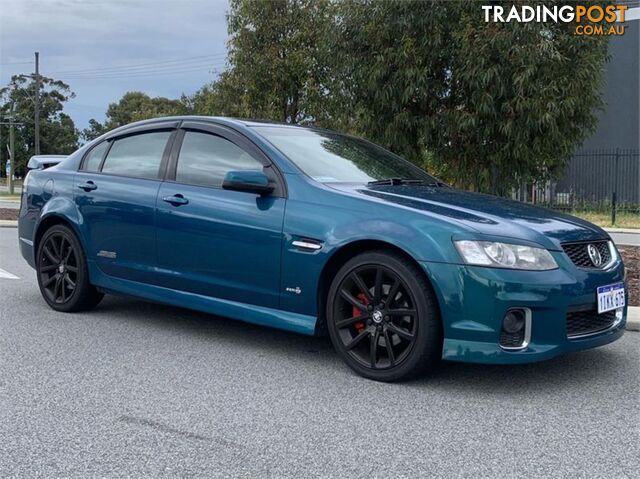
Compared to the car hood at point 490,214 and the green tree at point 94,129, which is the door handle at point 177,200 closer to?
the car hood at point 490,214

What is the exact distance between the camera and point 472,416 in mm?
3791

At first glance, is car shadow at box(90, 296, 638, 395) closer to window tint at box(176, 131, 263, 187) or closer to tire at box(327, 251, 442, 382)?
tire at box(327, 251, 442, 382)

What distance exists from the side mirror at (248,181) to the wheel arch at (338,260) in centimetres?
68

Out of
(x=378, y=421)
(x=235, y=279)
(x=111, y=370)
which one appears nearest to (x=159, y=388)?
(x=111, y=370)

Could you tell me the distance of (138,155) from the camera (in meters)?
5.91

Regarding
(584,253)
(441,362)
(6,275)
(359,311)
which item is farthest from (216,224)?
(6,275)

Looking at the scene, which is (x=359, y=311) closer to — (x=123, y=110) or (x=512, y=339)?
(x=512, y=339)

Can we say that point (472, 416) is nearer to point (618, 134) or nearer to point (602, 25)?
point (602, 25)

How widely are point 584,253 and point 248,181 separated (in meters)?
2.12

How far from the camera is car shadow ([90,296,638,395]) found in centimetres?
439

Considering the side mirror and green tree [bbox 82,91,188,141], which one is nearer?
the side mirror

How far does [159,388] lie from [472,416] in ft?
5.79

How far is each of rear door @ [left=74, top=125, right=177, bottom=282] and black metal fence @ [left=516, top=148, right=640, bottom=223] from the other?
2012 cm

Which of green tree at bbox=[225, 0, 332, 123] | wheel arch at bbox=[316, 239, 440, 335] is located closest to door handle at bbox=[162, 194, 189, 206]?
wheel arch at bbox=[316, 239, 440, 335]
